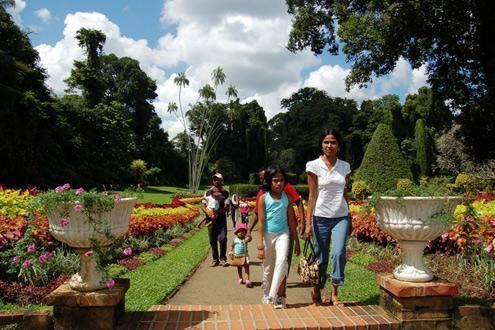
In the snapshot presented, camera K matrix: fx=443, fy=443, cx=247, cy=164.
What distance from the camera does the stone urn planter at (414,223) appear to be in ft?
11.6

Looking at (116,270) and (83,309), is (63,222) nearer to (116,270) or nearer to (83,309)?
(83,309)

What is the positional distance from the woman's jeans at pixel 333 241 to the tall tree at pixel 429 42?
986 centimetres

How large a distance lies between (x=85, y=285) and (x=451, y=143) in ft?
101

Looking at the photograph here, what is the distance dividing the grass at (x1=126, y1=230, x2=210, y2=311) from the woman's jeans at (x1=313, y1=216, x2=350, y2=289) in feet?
6.53

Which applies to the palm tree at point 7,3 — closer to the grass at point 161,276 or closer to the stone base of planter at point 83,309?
the grass at point 161,276

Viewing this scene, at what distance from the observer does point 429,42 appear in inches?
546

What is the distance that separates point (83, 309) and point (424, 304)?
2662mm

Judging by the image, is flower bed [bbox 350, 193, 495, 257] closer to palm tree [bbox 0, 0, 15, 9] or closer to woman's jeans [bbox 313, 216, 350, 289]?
woman's jeans [bbox 313, 216, 350, 289]

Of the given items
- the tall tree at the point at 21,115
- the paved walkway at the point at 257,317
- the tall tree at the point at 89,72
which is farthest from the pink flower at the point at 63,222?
the tall tree at the point at 89,72

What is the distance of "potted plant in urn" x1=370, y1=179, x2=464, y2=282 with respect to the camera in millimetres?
3525

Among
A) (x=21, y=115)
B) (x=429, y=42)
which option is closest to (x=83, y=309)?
(x=429, y=42)

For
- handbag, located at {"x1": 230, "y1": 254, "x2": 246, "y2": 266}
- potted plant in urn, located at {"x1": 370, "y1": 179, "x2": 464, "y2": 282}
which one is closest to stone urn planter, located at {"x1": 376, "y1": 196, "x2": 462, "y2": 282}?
potted plant in urn, located at {"x1": 370, "y1": 179, "x2": 464, "y2": 282}

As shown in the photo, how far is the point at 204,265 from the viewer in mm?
8305

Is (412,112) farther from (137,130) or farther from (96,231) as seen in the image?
(96,231)
